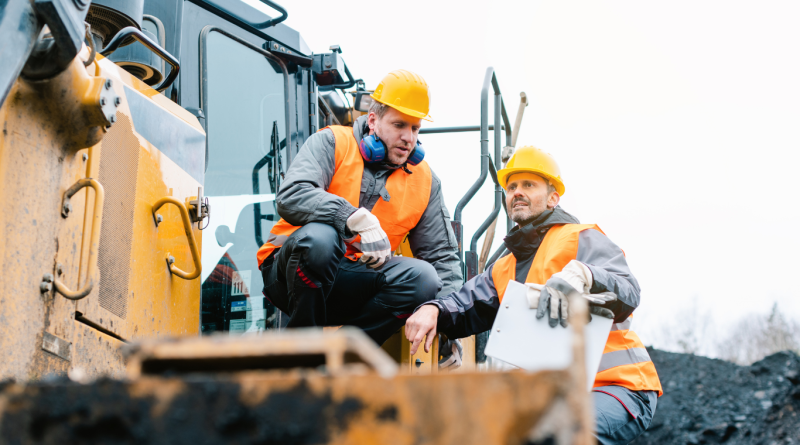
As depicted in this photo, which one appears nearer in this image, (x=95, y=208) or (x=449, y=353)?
(x=95, y=208)

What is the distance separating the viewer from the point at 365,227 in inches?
104

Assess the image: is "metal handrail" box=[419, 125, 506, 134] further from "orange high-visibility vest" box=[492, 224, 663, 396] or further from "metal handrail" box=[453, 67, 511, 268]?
"orange high-visibility vest" box=[492, 224, 663, 396]

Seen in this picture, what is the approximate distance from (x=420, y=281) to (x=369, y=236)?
13.6 inches

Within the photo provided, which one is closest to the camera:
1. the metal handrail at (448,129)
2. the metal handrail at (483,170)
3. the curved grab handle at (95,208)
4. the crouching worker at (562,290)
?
the curved grab handle at (95,208)

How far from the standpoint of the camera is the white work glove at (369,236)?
8.67 ft

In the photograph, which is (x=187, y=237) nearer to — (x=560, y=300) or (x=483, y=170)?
(x=560, y=300)

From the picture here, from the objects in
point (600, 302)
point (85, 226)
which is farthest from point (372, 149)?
point (85, 226)

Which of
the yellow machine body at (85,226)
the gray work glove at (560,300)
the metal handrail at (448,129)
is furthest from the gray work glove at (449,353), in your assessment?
the metal handrail at (448,129)

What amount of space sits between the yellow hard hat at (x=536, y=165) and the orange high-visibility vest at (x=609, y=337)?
0.38 m

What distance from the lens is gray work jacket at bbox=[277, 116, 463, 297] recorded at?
269cm

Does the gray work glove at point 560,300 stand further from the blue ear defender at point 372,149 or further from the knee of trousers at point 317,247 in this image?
the blue ear defender at point 372,149

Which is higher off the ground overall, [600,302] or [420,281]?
[420,281]

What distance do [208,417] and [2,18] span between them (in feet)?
3.84

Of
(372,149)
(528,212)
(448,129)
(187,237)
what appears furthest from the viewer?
(448,129)
